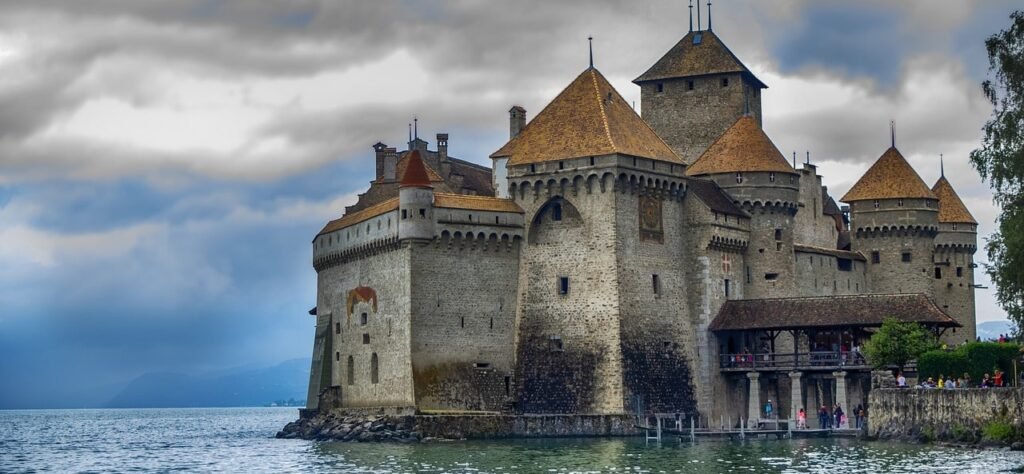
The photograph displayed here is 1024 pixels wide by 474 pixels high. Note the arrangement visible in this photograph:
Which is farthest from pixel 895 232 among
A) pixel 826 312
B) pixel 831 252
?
pixel 826 312

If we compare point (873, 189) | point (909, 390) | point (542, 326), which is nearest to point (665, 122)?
point (873, 189)

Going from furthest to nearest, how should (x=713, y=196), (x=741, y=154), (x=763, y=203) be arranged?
(x=741, y=154) < (x=763, y=203) < (x=713, y=196)

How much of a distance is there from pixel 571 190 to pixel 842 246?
2534 centimetres

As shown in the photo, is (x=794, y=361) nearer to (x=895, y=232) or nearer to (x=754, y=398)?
(x=754, y=398)

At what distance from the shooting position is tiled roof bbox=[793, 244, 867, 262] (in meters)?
81.8

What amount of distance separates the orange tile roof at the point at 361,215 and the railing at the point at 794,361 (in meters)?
15.6

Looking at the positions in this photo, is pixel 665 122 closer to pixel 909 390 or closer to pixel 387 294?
pixel 387 294

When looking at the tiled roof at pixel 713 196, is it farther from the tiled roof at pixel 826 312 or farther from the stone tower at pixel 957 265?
the stone tower at pixel 957 265

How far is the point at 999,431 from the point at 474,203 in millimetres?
25019

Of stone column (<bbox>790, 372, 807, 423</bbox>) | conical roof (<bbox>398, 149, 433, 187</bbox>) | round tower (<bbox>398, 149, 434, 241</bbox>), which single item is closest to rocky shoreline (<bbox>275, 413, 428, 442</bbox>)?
round tower (<bbox>398, 149, 434, 241</bbox>)

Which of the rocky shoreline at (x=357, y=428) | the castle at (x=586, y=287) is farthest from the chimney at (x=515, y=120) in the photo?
the rocky shoreline at (x=357, y=428)

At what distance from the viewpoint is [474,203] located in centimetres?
7206

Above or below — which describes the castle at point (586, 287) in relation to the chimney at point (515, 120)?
below

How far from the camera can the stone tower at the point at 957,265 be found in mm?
91812
